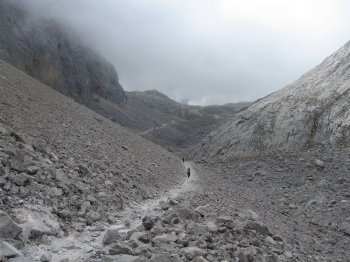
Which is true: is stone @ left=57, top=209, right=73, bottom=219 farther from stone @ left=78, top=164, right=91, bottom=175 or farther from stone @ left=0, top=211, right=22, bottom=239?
stone @ left=78, top=164, right=91, bottom=175

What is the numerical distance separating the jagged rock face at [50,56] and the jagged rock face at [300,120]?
176ft

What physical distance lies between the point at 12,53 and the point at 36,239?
266ft

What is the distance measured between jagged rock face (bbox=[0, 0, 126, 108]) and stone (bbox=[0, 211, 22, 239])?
76.4 metres

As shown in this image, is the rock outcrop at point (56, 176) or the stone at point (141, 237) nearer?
the stone at point (141, 237)

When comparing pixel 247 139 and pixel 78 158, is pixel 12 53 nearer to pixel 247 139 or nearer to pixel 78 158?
pixel 247 139

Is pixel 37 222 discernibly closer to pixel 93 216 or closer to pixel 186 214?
pixel 93 216

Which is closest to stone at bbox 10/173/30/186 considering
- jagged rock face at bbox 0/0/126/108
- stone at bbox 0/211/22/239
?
stone at bbox 0/211/22/239

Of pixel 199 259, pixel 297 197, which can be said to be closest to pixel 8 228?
pixel 199 259

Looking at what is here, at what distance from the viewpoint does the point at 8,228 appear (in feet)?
24.4

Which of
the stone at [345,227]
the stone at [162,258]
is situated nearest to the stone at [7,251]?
the stone at [162,258]

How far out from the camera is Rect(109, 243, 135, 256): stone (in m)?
7.38

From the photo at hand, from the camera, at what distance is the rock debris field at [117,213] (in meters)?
7.96

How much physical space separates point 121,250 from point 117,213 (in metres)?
4.72

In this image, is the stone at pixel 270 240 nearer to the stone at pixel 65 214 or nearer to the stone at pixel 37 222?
the stone at pixel 65 214
